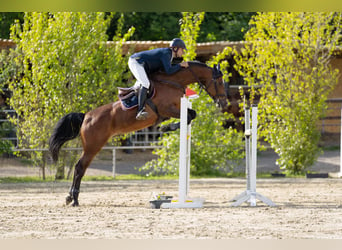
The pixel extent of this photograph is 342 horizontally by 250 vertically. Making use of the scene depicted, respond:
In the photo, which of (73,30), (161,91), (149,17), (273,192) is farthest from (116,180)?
(149,17)

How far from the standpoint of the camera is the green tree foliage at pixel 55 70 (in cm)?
1308

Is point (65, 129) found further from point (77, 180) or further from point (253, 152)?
point (253, 152)

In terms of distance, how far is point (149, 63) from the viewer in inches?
327

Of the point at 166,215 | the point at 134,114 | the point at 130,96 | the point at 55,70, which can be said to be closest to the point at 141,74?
the point at 130,96

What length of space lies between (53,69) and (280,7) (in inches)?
384

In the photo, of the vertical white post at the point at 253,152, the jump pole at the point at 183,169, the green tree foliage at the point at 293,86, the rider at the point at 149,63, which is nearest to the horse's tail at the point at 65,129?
the rider at the point at 149,63

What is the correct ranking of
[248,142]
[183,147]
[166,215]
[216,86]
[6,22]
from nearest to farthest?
[166,215] → [183,147] → [248,142] → [216,86] → [6,22]

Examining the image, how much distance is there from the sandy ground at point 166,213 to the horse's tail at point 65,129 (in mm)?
771

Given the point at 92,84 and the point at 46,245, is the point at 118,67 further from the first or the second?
the point at 46,245

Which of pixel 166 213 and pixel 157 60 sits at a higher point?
pixel 157 60

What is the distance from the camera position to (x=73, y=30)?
1323cm

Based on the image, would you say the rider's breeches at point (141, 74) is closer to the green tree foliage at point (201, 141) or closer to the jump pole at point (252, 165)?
the jump pole at point (252, 165)

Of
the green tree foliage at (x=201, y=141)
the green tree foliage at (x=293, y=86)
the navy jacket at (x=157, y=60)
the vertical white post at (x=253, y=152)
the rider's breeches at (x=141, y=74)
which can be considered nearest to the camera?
the vertical white post at (x=253, y=152)

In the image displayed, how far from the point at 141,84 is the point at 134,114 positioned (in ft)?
1.42
